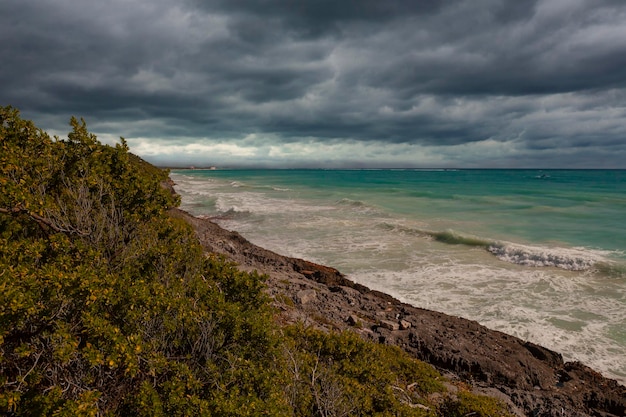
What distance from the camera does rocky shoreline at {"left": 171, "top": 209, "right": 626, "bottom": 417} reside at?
8.63m

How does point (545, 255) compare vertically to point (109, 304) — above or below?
below

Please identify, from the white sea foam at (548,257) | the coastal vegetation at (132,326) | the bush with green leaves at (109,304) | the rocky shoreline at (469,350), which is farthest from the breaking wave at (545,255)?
the bush with green leaves at (109,304)

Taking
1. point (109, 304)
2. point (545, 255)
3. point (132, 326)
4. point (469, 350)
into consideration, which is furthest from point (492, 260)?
point (109, 304)

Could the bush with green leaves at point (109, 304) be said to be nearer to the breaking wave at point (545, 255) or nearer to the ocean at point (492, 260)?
the ocean at point (492, 260)

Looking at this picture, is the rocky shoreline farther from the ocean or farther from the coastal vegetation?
the coastal vegetation

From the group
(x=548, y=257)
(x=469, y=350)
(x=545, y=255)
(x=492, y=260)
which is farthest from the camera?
(x=492, y=260)

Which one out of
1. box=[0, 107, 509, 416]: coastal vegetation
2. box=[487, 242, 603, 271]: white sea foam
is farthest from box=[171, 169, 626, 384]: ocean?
box=[0, 107, 509, 416]: coastal vegetation

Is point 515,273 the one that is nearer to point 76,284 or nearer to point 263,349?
point 263,349

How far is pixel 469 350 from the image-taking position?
10219mm

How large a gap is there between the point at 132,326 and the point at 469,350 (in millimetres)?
9064

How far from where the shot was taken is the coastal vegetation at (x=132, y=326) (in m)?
4.09

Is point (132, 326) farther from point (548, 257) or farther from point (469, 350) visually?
point (548, 257)

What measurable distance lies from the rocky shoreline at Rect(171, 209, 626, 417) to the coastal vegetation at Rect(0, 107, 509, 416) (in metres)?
1.40

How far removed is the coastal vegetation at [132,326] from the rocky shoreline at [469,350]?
4.59 ft
